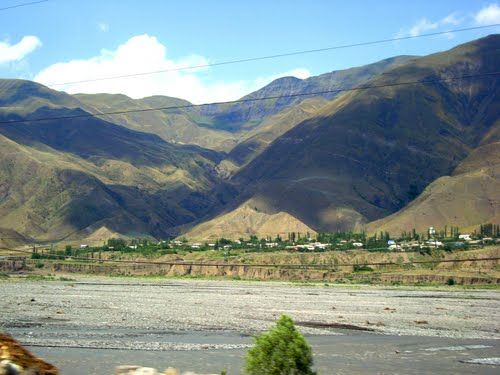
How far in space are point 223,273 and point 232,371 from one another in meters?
109

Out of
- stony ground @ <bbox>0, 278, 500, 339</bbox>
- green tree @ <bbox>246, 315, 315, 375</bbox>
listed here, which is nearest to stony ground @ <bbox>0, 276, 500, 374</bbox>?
stony ground @ <bbox>0, 278, 500, 339</bbox>

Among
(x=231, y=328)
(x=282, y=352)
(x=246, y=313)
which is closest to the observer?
(x=282, y=352)

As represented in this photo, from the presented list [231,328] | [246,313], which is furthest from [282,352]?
[246,313]

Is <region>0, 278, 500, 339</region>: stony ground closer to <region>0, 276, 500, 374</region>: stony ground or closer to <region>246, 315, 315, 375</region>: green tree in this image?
<region>0, 276, 500, 374</region>: stony ground

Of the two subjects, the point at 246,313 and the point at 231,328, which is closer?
the point at 231,328

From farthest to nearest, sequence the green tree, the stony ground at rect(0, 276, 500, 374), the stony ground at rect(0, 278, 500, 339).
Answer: the stony ground at rect(0, 278, 500, 339), the stony ground at rect(0, 276, 500, 374), the green tree

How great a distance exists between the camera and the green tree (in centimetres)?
1508

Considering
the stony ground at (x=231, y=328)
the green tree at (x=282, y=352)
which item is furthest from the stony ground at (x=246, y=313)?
the green tree at (x=282, y=352)

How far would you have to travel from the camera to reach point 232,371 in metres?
22.6

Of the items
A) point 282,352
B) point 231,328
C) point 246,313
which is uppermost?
point 282,352

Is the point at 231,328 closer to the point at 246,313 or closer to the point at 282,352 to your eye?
the point at 246,313

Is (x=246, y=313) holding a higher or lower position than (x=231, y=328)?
lower

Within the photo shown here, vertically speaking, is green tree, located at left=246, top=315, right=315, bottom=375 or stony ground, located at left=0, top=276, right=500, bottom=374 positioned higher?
green tree, located at left=246, top=315, right=315, bottom=375

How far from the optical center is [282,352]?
15109mm
